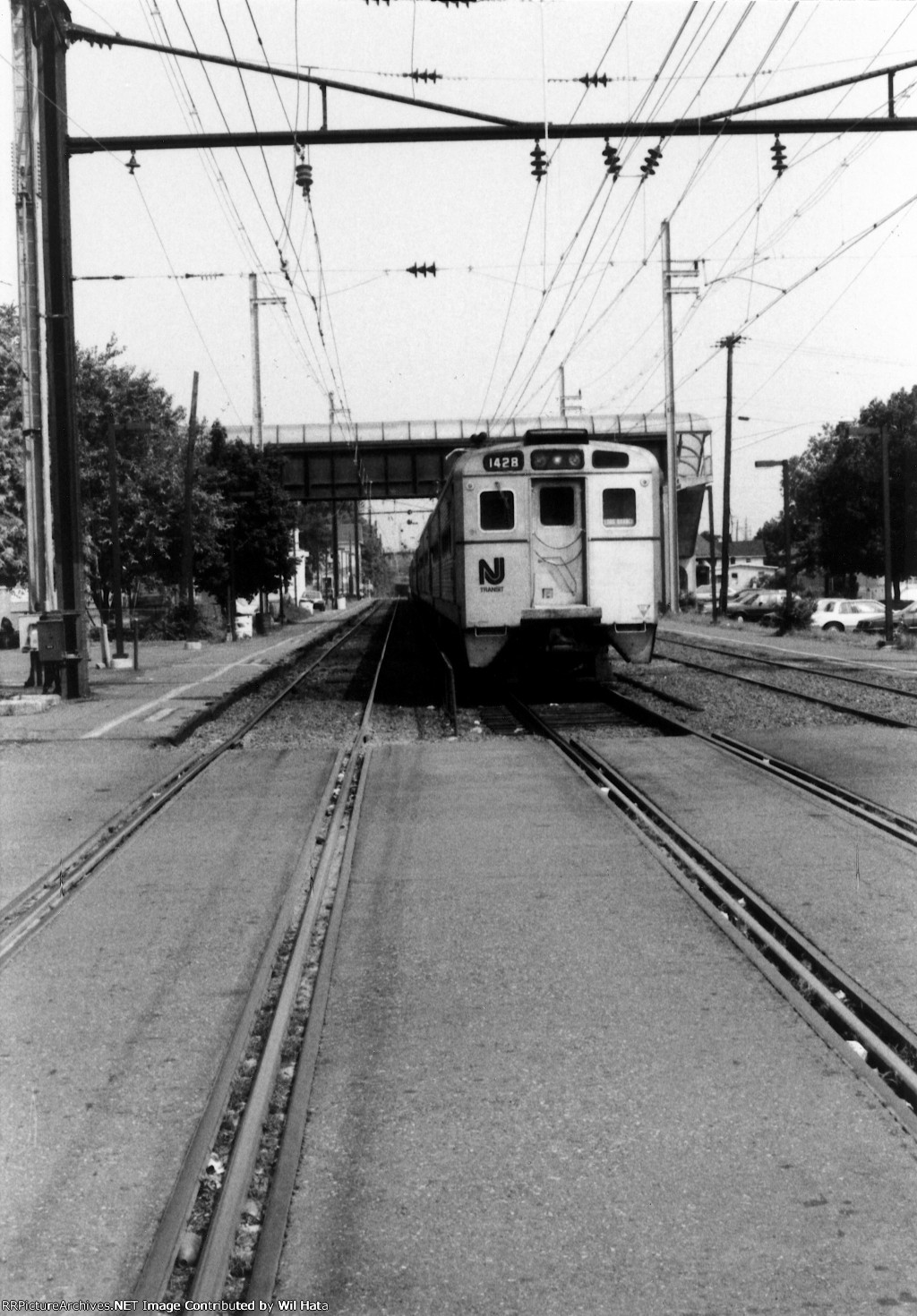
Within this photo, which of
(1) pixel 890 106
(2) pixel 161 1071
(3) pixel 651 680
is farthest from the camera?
(3) pixel 651 680

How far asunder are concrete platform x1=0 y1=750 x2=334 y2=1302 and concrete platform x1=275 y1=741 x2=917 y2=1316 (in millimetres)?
431

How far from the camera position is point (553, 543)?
18.6 metres

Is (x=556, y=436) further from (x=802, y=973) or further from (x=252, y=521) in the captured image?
(x=252, y=521)

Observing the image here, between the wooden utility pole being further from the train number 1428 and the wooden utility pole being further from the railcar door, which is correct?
the railcar door

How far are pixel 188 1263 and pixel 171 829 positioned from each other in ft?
21.2

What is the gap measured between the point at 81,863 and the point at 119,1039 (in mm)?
3570

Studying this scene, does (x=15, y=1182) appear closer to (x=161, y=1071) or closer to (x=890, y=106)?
(x=161, y=1071)

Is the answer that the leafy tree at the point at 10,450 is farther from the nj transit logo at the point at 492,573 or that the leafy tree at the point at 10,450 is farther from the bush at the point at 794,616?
the nj transit logo at the point at 492,573

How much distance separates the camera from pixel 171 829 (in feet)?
32.5

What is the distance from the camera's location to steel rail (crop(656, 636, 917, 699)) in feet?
62.5

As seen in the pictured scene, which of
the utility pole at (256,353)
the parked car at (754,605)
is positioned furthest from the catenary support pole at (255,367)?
the parked car at (754,605)

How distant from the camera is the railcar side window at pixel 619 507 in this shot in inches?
730

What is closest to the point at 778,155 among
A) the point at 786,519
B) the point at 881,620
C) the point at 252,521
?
the point at 786,519

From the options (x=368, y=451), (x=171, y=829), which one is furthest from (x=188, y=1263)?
(x=368, y=451)
